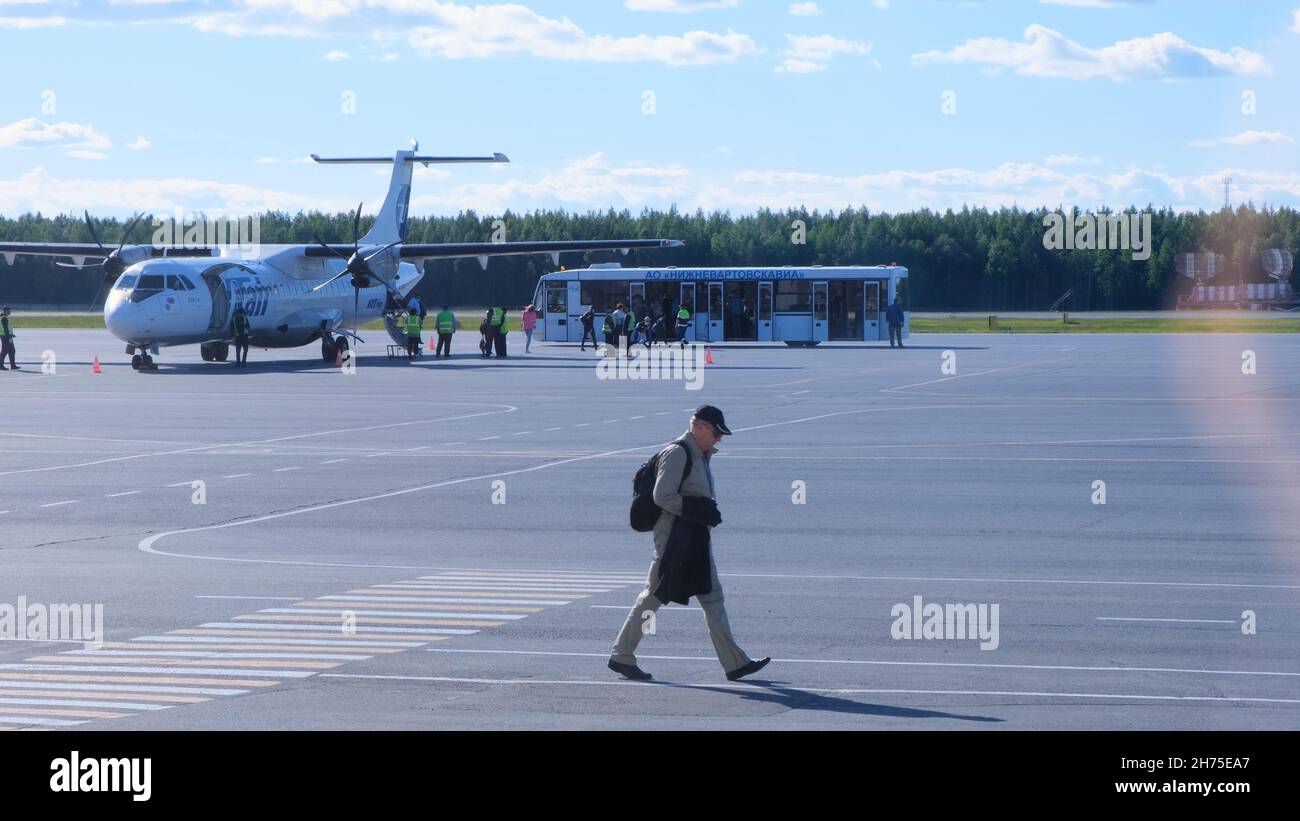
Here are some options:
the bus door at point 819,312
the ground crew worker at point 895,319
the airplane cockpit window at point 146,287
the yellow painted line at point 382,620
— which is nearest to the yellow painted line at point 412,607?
the yellow painted line at point 382,620

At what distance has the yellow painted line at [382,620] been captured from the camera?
11.1 m

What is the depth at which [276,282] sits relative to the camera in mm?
47094

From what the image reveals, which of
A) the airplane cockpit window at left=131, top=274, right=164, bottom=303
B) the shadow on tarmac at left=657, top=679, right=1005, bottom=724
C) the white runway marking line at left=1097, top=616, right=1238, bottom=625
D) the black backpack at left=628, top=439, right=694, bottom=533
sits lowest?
the shadow on tarmac at left=657, top=679, right=1005, bottom=724

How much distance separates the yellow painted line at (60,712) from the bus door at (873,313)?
163ft

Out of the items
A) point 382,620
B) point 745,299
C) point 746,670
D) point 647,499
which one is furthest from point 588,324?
point 746,670

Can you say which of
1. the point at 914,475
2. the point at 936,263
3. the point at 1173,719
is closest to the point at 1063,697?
the point at 1173,719

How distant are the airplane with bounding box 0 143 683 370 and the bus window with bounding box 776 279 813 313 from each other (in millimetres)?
8738

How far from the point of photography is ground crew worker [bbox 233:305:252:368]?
44562mm

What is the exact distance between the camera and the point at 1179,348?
53219 mm

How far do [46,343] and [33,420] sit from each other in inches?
1570

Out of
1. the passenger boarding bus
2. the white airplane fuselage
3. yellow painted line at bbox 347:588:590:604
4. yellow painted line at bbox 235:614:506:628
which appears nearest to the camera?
yellow painted line at bbox 235:614:506:628

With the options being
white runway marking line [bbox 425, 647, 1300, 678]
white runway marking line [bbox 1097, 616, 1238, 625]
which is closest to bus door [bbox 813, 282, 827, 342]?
white runway marking line [bbox 1097, 616, 1238, 625]

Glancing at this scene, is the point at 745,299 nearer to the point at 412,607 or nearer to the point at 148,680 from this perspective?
the point at 412,607

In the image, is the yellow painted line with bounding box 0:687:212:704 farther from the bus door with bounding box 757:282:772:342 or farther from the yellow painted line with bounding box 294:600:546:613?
the bus door with bounding box 757:282:772:342
